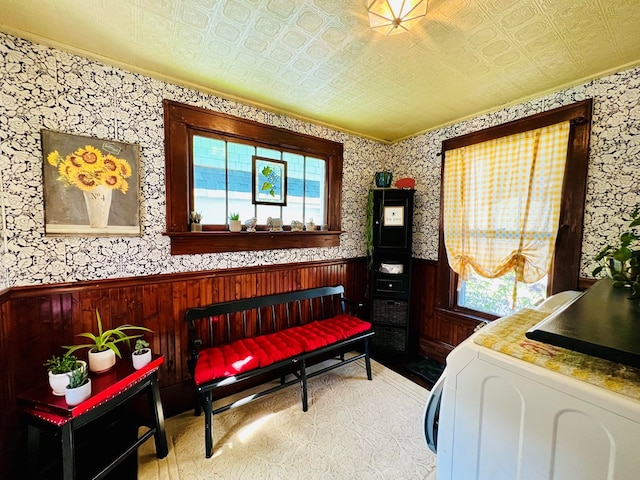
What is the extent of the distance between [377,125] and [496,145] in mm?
1162

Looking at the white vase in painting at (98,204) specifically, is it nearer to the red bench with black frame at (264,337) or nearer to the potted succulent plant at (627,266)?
the red bench with black frame at (264,337)

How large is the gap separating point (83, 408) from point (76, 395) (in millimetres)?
74

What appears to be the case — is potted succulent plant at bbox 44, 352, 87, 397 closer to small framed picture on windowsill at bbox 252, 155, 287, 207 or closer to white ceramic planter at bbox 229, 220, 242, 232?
white ceramic planter at bbox 229, 220, 242, 232

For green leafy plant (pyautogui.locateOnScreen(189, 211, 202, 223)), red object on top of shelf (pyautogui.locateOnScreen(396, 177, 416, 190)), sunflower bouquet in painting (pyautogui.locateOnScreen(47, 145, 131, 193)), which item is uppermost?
red object on top of shelf (pyautogui.locateOnScreen(396, 177, 416, 190))

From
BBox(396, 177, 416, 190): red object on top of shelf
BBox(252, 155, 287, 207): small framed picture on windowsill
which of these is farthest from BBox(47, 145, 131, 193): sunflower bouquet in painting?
BBox(396, 177, 416, 190): red object on top of shelf

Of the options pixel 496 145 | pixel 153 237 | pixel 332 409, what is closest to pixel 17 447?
pixel 153 237

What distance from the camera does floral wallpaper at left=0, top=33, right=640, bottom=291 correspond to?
4.90 feet

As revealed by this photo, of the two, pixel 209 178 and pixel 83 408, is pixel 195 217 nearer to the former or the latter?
pixel 209 178

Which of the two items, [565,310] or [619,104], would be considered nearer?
[565,310]

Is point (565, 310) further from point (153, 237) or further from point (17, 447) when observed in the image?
point (17, 447)

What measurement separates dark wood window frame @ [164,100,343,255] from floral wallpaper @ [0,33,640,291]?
69 mm

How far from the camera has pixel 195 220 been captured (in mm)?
2086

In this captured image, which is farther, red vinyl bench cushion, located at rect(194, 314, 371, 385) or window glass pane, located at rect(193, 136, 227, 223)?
window glass pane, located at rect(193, 136, 227, 223)

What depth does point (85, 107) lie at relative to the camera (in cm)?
168
